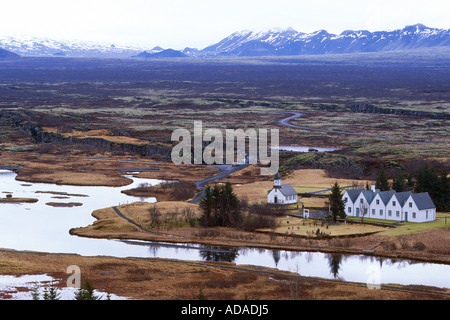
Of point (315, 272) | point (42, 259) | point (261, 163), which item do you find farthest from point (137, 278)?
point (261, 163)

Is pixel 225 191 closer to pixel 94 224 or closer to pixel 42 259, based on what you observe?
pixel 94 224

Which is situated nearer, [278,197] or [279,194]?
[279,194]

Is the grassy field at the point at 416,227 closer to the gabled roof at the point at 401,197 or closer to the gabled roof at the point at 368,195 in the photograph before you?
the gabled roof at the point at 401,197

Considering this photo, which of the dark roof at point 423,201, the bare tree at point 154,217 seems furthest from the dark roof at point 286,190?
the dark roof at point 423,201

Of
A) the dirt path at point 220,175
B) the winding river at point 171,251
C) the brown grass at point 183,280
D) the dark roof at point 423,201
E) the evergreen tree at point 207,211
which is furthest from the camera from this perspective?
the dirt path at point 220,175

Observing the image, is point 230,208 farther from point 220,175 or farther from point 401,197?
point 220,175

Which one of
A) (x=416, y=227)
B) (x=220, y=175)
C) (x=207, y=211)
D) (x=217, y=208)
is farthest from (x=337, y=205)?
(x=220, y=175)

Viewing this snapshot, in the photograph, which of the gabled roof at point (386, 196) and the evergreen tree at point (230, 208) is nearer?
the gabled roof at point (386, 196)

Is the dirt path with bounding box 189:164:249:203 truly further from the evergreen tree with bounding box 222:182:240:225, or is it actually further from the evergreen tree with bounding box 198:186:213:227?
the evergreen tree with bounding box 222:182:240:225
